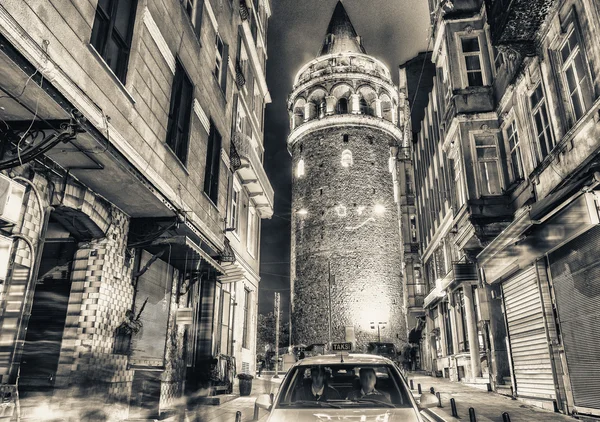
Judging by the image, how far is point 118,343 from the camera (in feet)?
27.5

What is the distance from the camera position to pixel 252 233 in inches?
805

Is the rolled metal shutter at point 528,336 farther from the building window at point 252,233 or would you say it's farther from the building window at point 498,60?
the building window at point 252,233

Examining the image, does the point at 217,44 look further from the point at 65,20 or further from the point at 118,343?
the point at 118,343

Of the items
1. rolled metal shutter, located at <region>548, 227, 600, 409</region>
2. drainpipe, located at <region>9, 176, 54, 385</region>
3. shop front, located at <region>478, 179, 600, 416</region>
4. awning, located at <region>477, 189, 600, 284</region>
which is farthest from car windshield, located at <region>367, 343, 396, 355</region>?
drainpipe, located at <region>9, 176, 54, 385</region>

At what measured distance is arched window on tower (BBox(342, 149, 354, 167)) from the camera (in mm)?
41272

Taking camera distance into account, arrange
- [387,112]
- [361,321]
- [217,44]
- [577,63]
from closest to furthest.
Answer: [577,63]
[217,44]
[361,321]
[387,112]

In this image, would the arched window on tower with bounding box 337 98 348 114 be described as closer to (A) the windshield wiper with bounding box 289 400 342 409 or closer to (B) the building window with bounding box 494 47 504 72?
(B) the building window with bounding box 494 47 504 72

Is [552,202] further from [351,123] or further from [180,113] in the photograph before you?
[351,123]

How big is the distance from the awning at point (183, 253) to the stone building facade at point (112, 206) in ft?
0.18

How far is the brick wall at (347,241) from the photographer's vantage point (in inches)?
1481

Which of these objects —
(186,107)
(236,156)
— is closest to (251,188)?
(236,156)

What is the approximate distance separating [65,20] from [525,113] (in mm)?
11643

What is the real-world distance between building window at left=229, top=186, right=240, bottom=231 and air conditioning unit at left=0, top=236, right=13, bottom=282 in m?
10.4

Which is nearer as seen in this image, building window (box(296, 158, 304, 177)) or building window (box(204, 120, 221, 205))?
building window (box(204, 120, 221, 205))
